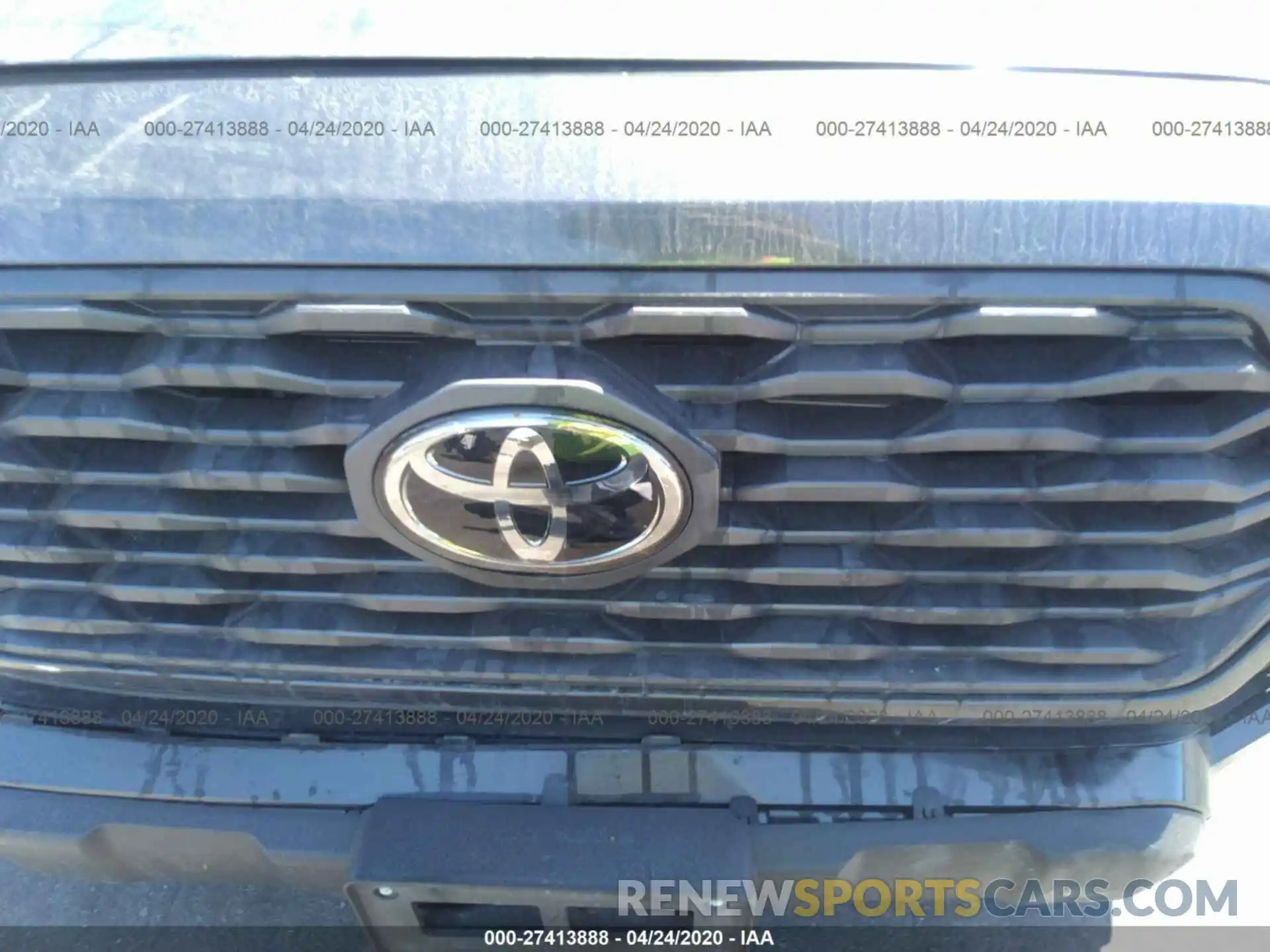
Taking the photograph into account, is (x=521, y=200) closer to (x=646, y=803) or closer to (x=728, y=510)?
(x=728, y=510)

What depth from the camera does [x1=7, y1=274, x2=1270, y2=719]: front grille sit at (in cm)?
130

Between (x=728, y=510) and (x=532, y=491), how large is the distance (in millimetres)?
284

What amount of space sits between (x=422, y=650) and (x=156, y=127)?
892 mm

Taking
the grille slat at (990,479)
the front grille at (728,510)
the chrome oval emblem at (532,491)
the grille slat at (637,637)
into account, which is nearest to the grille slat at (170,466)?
the front grille at (728,510)

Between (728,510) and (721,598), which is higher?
(728,510)

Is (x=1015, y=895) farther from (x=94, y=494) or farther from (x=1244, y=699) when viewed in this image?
(x=94, y=494)

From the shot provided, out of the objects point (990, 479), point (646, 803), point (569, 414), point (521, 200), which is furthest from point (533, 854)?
point (521, 200)

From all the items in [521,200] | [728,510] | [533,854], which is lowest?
[533,854]

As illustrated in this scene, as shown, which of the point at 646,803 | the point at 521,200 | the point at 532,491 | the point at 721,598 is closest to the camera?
the point at 521,200

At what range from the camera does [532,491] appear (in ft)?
4.42

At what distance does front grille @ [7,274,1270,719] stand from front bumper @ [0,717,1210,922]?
109 millimetres

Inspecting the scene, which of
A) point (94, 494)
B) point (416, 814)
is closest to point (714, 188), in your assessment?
point (94, 494)

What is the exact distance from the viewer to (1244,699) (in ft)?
6.00

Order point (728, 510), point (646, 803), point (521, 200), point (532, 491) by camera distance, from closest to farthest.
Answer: point (521, 200) < point (532, 491) < point (728, 510) < point (646, 803)
